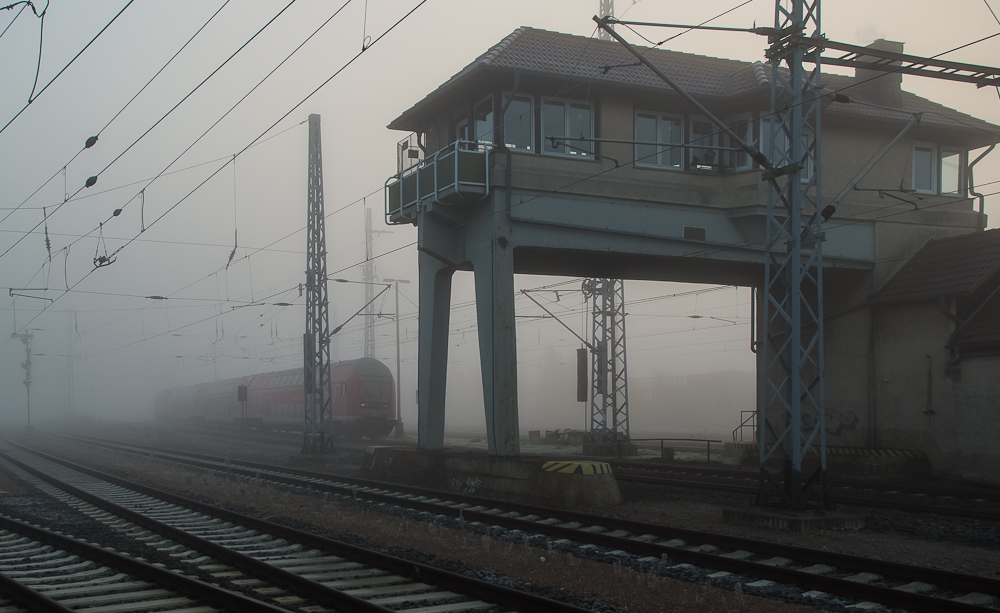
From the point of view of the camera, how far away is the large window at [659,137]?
20.8 meters

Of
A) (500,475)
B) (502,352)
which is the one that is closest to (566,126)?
(502,352)

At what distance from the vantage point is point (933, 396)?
20734 mm

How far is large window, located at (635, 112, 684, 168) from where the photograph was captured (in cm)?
2083

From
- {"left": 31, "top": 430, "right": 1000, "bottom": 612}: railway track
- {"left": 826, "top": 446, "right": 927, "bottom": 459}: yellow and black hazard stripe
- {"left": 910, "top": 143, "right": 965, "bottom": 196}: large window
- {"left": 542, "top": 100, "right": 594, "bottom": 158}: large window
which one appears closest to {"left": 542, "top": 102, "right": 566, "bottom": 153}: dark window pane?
{"left": 542, "top": 100, "right": 594, "bottom": 158}: large window

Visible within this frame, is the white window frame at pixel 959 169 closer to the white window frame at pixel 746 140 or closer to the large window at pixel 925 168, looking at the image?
the large window at pixel 925 168

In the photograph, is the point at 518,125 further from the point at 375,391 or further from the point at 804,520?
the point at 375,391

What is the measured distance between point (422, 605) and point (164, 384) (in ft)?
511

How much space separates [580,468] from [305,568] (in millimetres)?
7410

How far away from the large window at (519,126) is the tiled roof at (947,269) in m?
10.8

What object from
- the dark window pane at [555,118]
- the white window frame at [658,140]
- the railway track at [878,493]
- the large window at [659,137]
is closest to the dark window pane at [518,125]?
the dark window pane at [555,118]

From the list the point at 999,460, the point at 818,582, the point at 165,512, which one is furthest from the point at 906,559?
the point at 165,512

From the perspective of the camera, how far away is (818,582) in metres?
8.66

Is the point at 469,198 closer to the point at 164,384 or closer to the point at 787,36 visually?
the point at 787,36

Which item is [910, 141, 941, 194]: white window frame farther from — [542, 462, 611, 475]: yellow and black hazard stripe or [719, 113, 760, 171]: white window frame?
[542, 462, 611, 475]: yellow and black hazard stripe
